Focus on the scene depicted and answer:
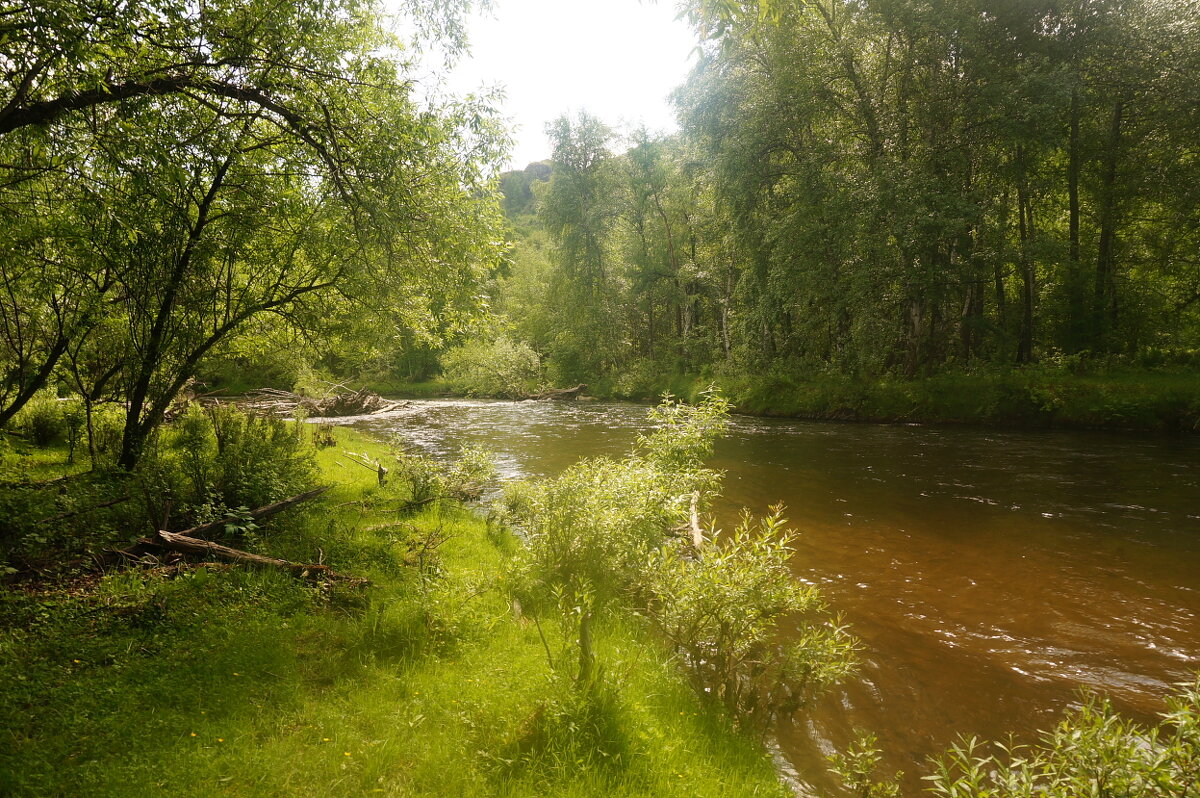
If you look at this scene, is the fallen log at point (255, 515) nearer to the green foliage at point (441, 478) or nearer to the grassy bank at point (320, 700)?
the grassy bank at point (320, 700)

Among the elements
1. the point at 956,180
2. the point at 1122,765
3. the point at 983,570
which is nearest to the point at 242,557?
the point at 1122,765

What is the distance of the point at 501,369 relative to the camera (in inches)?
1599

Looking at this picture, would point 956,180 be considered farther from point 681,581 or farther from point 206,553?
point 206,553

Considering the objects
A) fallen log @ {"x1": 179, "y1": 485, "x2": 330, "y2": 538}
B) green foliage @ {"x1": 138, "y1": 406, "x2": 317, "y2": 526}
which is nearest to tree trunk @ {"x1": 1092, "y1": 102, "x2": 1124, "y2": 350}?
fallen log @ {"x1": 179, "y1": 485, "x2": 330, "y2": 538}

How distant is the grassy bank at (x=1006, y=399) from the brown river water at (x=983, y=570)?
61.2 inches

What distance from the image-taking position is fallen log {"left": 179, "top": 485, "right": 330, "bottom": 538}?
6242mm

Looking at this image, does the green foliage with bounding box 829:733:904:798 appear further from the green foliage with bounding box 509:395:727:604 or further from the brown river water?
the green foliage with bounding box 509:395:727:604

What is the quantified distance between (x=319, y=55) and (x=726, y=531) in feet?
32.7

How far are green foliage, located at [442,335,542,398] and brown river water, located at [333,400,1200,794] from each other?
81.5 feet

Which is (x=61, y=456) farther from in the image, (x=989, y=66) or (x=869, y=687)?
(x=989, y=66)

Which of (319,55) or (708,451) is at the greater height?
(319,55)

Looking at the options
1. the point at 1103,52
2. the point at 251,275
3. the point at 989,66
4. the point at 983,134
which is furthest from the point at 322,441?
the point at 1103,52

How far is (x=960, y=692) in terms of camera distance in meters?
4.92

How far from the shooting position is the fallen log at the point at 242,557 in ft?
19.4
